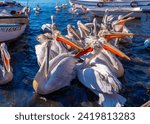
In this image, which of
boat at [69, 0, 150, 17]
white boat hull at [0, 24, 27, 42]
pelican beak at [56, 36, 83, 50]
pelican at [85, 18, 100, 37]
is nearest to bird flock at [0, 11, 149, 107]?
pelican beak at [56, 36, 83, 50]

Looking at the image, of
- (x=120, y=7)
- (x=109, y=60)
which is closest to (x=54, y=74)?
(x=109, y=60)

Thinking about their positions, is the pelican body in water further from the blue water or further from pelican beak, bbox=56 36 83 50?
pelican beak, bbox=56 36 83 50

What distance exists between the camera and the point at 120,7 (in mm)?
35938

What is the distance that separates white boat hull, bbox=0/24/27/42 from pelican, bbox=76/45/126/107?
7.69 metres

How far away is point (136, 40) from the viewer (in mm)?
22797

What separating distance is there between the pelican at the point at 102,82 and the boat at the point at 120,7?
2167cm

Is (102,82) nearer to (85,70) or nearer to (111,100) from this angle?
(111,100)

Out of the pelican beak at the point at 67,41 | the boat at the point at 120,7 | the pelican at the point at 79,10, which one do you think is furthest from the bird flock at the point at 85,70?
the pelican at the point at 79,10

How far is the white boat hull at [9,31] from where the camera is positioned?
20125 millimetres

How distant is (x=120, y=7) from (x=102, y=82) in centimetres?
2467

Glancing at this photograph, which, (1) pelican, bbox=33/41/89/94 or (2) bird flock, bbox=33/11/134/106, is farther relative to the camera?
(1) pelican, bbox=33/41/89/94

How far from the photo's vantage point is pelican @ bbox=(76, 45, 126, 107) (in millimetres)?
12297

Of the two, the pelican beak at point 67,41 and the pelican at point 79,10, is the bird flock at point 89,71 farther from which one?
the pelican at point 79,10

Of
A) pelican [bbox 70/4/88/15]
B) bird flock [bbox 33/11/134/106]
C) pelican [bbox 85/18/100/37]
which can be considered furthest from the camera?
pelican [bbox 70/4/88/15]
